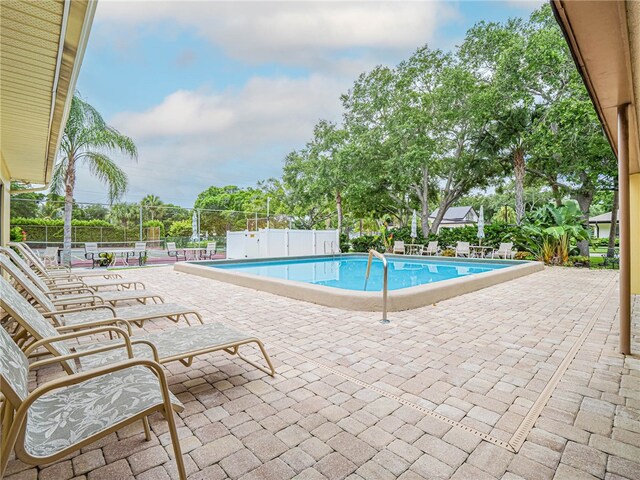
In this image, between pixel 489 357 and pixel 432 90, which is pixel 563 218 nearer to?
pixel 432 90

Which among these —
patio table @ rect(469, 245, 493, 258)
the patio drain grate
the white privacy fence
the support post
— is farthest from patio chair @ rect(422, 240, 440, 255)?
the support post

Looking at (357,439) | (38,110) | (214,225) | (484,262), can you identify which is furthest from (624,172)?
(214,225)

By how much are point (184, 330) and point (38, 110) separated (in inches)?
126

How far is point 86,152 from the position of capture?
37.8 feet

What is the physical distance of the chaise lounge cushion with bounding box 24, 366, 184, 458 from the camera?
1.54m

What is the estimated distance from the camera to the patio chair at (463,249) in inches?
583

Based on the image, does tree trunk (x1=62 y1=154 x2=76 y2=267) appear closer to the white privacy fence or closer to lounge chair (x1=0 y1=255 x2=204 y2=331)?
the white privacy fence

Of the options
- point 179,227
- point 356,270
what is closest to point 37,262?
point 356,270

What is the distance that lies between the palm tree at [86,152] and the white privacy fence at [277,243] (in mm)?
5330

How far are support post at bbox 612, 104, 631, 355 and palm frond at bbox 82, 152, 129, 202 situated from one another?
1347cm

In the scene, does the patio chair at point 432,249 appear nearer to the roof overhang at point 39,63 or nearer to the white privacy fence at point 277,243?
the white privacy fence at point 277,243

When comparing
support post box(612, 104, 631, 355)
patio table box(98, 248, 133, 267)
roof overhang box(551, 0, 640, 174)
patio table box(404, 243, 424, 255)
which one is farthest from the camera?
patio table box(404, 243, 424, 255)

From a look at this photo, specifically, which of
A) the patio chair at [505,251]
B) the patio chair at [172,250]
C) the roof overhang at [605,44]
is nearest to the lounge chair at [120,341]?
the roof overhang at [605,44]

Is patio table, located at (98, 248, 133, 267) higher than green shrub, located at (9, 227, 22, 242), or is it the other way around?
green shrub, located at (9, 227, 22, 242)
